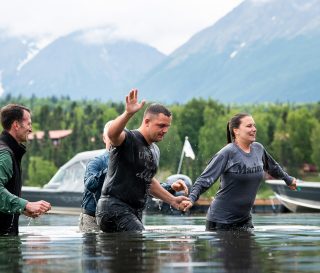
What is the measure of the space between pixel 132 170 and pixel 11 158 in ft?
4.25

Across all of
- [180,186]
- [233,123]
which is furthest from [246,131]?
[180,186]

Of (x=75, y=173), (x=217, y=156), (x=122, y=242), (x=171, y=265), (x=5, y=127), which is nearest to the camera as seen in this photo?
(x=171, y=265)

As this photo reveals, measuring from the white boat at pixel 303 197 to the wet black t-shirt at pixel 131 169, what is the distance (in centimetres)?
4315

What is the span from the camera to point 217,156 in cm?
1288

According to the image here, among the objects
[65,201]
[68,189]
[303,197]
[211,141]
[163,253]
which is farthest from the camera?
[211,141]

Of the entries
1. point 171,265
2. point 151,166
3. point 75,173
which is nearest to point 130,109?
point 151,166

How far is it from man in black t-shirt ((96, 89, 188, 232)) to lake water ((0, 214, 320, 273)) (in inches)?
11.0

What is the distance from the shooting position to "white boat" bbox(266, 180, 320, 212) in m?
56.3

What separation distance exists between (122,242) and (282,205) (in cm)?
5578

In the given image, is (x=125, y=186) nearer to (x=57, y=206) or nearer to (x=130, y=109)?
(x=130, y=109)

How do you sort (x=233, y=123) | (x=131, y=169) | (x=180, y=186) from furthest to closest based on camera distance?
(x=233, y=123)
(x=180, y=186)
(x=131, y=169)

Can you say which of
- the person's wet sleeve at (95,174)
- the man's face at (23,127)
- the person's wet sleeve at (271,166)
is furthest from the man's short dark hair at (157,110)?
the person's wet sleeve at (271,166)

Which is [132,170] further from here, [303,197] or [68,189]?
[68,189]

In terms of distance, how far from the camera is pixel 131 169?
11.2m
